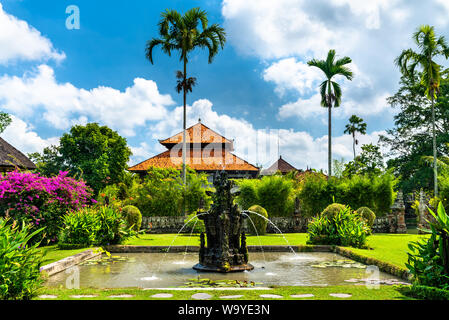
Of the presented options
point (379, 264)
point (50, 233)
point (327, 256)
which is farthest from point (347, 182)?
point (50, 233)

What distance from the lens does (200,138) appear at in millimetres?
36938

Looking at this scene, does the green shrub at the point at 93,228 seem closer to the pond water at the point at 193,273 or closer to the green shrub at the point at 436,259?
the pond water at the point at 193,273

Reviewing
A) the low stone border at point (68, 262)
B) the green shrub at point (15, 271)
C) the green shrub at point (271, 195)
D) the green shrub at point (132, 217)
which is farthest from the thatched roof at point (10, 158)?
the green shrub at point (15, 271)

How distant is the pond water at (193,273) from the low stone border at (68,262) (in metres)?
0.16

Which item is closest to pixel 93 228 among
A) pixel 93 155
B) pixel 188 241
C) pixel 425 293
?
pixel 188 241

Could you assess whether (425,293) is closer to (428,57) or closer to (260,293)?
(260,293)

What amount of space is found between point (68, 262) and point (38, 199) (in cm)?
444

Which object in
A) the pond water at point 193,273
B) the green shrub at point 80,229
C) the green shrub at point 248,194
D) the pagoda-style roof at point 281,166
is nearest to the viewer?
the pond water at point 193,273

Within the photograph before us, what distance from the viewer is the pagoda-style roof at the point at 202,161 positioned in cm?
3347

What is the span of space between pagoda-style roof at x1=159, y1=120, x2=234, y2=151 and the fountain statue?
27363 mm

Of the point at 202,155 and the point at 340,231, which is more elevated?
the point at 202,155

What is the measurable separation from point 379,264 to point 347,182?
16.7 m

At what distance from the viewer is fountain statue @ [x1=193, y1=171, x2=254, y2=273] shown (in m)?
8.45
